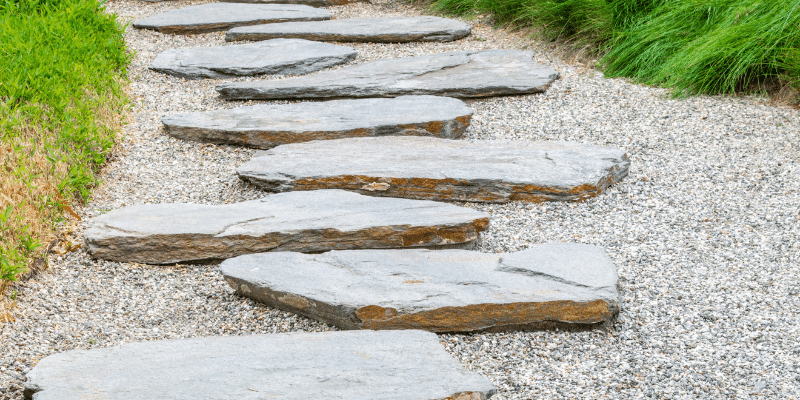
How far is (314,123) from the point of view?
3.29 m

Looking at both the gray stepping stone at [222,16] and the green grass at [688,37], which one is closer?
the green grass at [688,37]

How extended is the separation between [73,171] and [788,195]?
9.21ft

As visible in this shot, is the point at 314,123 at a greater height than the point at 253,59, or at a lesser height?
lesser

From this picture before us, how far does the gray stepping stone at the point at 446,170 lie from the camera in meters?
2.72

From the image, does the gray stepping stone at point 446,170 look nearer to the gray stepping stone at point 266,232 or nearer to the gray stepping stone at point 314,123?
the gray stepping stone at point 314,123

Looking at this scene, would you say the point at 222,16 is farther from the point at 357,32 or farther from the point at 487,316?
the point at 487,316

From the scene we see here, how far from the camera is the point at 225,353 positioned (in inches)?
66.8

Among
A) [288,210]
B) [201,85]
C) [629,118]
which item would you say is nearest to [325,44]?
[201,85]

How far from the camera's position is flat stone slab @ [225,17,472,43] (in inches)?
190

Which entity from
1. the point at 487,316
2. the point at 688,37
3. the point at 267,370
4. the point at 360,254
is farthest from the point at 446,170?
the point at 688,37

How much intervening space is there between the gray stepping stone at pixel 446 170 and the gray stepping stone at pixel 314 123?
20 centimetres

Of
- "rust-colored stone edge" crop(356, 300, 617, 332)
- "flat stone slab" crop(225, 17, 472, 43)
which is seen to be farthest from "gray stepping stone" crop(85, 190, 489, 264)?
"flat stone slab" crop(225, 17, 472, 43)

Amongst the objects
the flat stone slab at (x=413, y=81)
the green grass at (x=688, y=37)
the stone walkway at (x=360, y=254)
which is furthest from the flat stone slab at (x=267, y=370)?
the green grass at (x=688, y=37)

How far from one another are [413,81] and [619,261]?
190 cm
